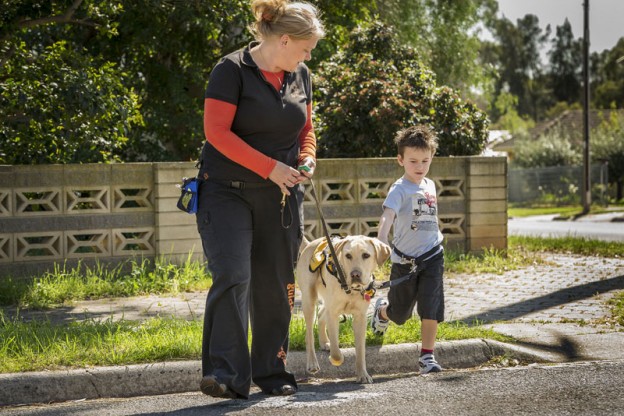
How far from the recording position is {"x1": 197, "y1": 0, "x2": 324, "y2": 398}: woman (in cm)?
505

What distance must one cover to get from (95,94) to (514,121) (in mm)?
77555

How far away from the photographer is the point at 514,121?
3356 inches

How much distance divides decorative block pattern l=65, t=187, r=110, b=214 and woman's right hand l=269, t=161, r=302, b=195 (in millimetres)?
5758

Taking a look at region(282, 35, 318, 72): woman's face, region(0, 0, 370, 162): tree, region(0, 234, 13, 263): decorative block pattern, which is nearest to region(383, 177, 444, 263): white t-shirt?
region(282, 35, 318, 72): woman's face

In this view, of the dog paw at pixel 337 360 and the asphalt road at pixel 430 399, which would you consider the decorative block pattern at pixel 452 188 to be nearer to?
the asphalt road at pixel 430 399

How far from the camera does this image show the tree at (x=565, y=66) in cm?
10656

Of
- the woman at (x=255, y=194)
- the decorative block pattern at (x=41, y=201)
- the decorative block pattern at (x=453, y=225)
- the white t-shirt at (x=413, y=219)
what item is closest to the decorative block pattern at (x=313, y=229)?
the decorative block pattern at (x=453, y=225)

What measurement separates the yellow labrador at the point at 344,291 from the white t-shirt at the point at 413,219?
59 centimetres

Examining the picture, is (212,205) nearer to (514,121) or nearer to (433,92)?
(433,92)

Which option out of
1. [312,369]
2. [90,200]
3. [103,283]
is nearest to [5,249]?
[90,200]

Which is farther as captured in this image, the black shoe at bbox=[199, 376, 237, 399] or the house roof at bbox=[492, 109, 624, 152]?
the house roof at bbox=[492, 109, 624, 152]

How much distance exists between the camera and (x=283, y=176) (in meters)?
5.07

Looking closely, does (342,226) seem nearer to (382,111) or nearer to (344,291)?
(382,111)

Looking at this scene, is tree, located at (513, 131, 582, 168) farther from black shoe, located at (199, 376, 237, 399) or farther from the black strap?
black shoe, located at (199, 376, 237, 399)
